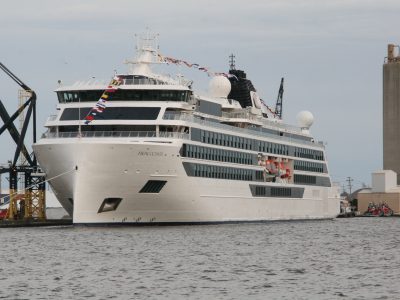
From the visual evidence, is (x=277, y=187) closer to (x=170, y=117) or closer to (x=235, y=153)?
(x=235, y=153)

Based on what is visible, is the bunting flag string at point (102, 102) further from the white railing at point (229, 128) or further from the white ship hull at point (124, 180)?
the white railing at point (229, 128)

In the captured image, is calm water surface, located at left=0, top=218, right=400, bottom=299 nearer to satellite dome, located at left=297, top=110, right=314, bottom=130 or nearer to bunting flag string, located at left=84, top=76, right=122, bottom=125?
bunting flag string, located at left=84, top=76, right=122, bottom=125

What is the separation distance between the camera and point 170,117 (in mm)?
87375

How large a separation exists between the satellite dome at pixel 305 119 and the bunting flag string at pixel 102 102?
40758 mm

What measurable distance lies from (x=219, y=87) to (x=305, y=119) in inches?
886

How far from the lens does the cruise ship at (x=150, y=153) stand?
82938 millimetres

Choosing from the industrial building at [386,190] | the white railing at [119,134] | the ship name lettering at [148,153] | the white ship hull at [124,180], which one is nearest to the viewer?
the white ship hull at [124,180]

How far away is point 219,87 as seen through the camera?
344 feet

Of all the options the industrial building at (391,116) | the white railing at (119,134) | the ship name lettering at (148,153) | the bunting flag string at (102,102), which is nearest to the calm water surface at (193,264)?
the ship name lettering at (148,153)

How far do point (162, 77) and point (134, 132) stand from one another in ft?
26.2

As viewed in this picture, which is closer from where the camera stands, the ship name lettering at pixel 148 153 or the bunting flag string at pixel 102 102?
the ship name lettering at pixel 148 153

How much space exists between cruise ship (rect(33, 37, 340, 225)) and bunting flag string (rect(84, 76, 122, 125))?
0.08 metres

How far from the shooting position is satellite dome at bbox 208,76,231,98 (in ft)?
344

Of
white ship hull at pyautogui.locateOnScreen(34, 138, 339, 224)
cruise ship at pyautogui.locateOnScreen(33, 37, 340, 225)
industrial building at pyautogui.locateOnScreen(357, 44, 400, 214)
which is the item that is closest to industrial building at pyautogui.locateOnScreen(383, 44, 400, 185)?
industrial building at pyautogui.locateOnScreen(357, 44, 400, 214)
